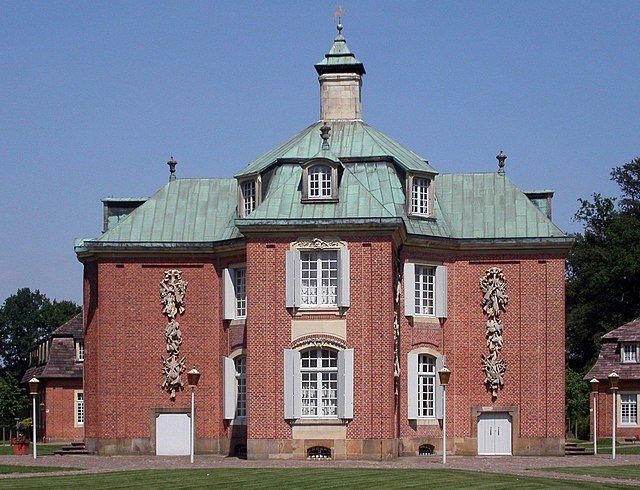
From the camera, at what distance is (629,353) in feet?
261

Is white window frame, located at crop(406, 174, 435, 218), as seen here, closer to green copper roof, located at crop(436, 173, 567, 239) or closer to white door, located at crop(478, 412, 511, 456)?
green copper roof, located at crop(436, 173, 567, 239)

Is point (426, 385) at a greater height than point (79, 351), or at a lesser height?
lesser

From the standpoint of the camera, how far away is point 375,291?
165 feet

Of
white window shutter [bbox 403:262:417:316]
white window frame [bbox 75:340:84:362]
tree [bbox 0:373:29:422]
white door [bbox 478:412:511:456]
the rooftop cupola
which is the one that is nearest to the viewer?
white window shutter [bbox 403:262:417:316]

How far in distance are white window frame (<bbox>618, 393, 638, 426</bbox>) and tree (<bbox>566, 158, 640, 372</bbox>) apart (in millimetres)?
12201

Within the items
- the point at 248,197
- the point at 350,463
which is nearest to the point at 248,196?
the point at 248,197

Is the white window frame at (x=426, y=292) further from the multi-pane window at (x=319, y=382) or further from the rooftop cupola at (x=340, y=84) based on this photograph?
the rooftop cupola at (x=340, y=84)

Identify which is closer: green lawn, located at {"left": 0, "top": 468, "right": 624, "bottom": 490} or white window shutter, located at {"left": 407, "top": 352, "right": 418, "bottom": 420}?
green lawn, located at {"left": 0, "top": 468, "right": 624, "bottom": 490}

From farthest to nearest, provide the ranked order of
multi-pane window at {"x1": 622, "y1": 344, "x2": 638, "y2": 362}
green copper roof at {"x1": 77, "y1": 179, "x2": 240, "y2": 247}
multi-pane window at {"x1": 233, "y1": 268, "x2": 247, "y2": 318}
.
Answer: multi-pane window at {"x1": 622, "y1": 344, "x2": 638, "y2": 362} < green copper roof at {"x1": 77, "y1": 179, "x2": 240, "y2": 247} < multi-pane window at {"x1": 233, "y1": 268, "x2": 247, "y2": 318}

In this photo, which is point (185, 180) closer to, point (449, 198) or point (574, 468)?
point (449, 198)

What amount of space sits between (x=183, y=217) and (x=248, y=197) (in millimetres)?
3542

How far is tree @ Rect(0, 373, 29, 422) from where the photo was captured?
4008 inches

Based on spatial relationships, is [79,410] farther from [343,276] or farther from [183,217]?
[343,276]

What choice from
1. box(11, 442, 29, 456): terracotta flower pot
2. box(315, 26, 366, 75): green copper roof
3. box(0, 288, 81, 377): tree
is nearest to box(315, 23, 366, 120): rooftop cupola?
box(315, 26, 366, 75): green copper roof
